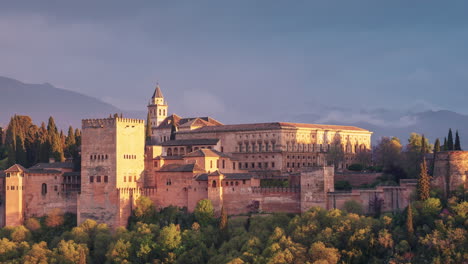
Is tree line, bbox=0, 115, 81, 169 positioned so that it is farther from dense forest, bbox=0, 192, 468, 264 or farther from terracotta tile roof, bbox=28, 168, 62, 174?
dense forest, bbox=0, 192, 468, 264

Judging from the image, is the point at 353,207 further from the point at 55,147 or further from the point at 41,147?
the point at 41,147

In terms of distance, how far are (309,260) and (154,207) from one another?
15815mm

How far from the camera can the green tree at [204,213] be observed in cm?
5647

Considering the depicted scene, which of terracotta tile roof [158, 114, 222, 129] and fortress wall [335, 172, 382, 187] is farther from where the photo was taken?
terracotta tile roof [158, 114, 222, 129]

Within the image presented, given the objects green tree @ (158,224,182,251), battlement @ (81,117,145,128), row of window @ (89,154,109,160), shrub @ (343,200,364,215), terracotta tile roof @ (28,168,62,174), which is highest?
battlement @ (81,117,145,128)

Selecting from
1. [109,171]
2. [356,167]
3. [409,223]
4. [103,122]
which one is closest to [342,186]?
[356,167]

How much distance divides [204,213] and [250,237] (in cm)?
503

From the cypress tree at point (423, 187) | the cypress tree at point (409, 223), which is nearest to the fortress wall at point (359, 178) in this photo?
the cypress tree at point (423, 187)

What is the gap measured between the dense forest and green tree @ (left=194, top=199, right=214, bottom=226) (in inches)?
2.8

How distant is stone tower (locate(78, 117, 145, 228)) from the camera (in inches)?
2343

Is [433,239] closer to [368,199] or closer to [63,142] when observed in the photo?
[368,199]

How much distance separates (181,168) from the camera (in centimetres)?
6088

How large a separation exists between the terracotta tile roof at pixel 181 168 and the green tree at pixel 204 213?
4.00 meters

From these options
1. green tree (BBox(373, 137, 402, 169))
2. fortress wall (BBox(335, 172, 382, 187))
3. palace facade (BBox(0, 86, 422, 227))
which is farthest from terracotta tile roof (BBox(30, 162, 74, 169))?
green tree (BBox(373, 137, 402, 169))
